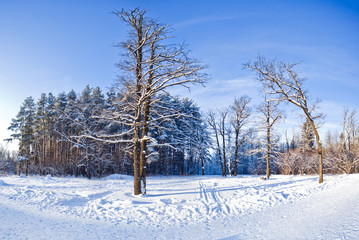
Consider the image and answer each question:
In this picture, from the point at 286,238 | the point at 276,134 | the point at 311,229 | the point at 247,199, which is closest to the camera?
the point at 286,238

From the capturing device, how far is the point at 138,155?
10695mm

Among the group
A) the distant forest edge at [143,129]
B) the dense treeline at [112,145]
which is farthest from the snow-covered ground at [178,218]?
the dense treeline at [112,145]

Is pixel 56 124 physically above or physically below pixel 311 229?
above

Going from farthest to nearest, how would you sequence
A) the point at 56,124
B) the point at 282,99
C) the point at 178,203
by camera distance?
1. the point at 56,124
2. the point at 282,99
3. the point at 178,203

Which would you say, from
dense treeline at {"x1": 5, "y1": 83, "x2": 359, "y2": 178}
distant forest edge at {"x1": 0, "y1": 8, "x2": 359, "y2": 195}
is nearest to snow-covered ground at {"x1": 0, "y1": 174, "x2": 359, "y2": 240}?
distant forest edge at {"x1": 0, "y1": 8, "x2": 359, "y2": 195}

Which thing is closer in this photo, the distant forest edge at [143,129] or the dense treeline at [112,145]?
the distant forest edge at [143,129]

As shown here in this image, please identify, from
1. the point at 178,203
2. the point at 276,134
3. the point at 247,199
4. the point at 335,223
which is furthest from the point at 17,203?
the point at 276,134

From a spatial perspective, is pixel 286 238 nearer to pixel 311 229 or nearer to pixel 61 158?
pixel 311 229

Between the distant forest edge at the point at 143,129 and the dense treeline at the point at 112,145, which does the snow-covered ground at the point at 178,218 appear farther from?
the dense treeline at the point at 112,145

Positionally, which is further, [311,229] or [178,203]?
[178,203]

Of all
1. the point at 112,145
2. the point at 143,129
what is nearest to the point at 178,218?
the point at 143,129

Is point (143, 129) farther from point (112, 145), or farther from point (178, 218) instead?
point (112, 145)

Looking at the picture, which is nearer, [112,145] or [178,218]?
[178,218]

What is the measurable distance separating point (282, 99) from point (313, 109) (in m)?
2.53
